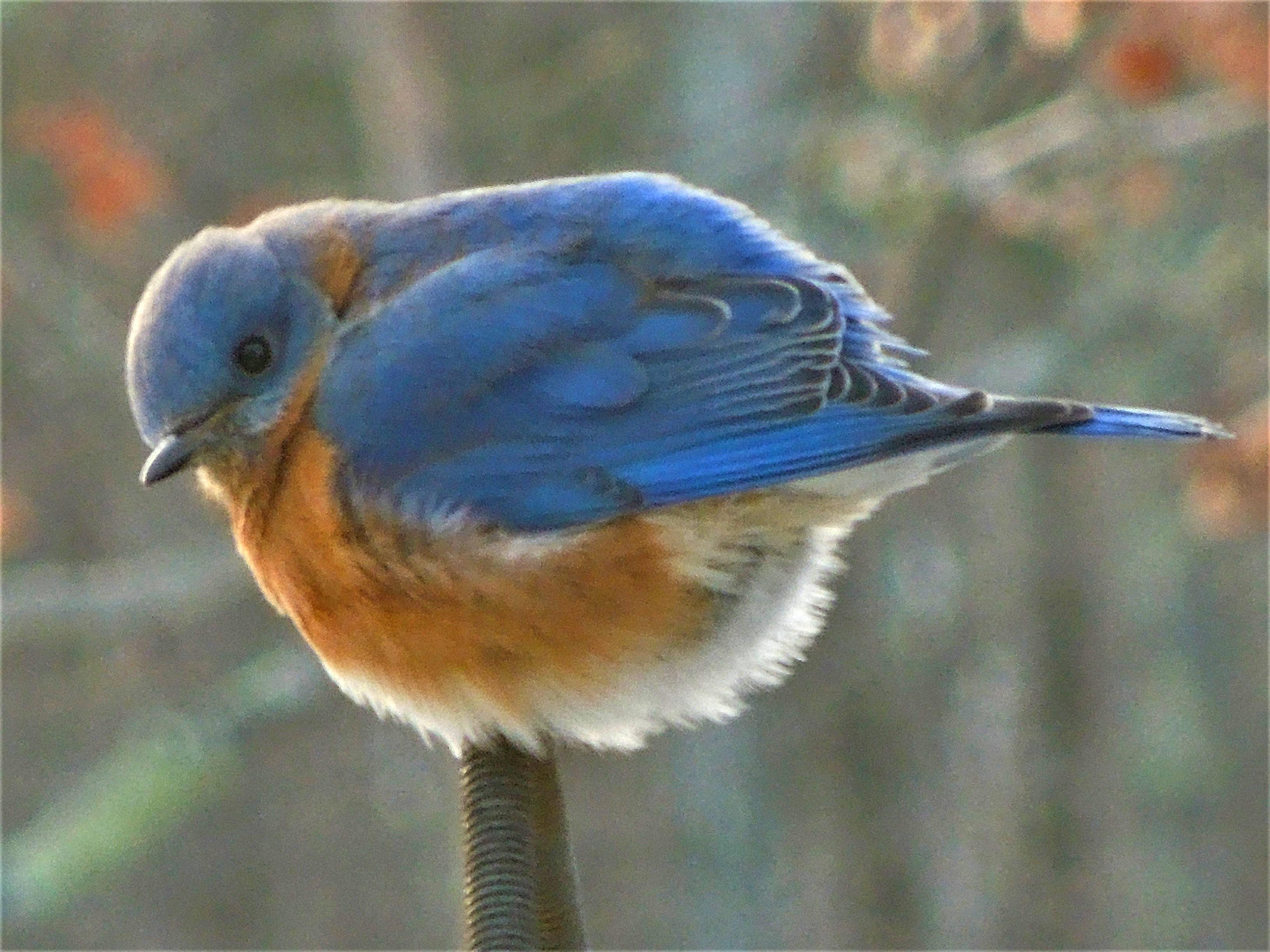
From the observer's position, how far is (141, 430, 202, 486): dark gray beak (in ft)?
9.78

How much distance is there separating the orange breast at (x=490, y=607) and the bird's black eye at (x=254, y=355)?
0.92 ft

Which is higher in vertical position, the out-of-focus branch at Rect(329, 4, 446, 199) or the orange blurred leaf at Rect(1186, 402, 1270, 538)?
the out-of-focus branch at Rect(329, 4, 446, 199)

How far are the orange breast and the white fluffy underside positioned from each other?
3 cm

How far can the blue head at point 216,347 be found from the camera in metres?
3.04

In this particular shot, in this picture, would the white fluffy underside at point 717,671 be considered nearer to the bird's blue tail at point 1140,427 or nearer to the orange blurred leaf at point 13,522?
the bird's blue tail at point 1140,427

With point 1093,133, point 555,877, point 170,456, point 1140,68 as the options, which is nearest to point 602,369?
point 170,456

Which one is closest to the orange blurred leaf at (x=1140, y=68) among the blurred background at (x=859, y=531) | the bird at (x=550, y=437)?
the blurred background at (x=859, y=531)

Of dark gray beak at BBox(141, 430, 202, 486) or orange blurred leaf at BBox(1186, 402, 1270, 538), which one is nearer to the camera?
dark gray beak at BBox(141, 430, 202, 486)

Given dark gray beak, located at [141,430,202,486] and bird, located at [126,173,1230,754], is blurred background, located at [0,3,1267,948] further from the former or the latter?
dark gray beak, located at [141,430,202,486]

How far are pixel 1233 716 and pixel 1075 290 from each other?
2.67 metres

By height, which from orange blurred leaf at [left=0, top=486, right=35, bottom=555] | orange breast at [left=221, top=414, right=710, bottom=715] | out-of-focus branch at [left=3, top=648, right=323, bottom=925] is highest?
orange breast at [left=221, top=414, right=710, bottom=715]

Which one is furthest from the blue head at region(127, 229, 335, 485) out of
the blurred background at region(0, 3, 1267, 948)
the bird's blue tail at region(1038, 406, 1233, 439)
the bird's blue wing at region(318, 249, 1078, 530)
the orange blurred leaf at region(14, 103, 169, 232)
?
the orange blurred leaf at region(14, 103, 169, 232)

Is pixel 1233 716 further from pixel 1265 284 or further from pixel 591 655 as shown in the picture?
pixel 591 655

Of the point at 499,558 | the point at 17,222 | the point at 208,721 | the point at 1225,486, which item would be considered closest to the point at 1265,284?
the point at 1225,486
